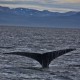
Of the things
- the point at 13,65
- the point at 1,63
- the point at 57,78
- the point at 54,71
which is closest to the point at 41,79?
the point at 57,78

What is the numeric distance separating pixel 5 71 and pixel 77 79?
8994 mm

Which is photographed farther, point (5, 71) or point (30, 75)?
point (5, 71)

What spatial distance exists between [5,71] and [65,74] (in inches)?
273

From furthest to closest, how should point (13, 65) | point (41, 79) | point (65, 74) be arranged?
point (13, 65) < point (65, 74) < point (41, 79)

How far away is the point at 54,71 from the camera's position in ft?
139

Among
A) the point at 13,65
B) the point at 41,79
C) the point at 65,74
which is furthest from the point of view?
the point at 13,65

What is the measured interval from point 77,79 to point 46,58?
4.03 m

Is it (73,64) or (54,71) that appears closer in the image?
(54,71)

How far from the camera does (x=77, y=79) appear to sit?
3762cm

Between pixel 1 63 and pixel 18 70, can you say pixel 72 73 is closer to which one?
pixel 18 70

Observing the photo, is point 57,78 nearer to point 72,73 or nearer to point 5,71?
point 72,73

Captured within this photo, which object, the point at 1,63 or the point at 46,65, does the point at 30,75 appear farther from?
the point at 1,63

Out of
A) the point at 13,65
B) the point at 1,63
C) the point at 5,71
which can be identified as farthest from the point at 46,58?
the point at 1,63

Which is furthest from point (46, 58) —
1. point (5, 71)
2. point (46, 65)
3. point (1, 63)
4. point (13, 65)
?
point (1, 63)
